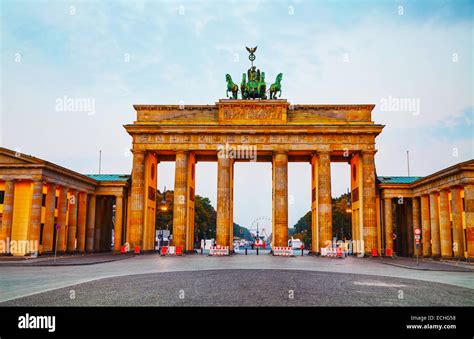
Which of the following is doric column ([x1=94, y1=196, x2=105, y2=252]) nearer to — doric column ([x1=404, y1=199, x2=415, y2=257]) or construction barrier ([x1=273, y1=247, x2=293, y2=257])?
construction barrier ([x1=273, y1=247, x2=293, y2=257])

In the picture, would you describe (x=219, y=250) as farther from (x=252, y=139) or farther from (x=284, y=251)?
(x=252, y=139)

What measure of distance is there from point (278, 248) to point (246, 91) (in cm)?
2132

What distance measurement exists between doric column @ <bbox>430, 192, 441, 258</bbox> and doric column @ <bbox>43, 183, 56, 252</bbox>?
132ft

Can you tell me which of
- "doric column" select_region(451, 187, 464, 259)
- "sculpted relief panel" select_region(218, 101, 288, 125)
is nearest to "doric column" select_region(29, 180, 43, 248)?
"sculpted relief panel" select_region(218, 101, 288, 125)

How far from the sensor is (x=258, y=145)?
197ft

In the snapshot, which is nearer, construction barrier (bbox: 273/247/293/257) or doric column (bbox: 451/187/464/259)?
doric column (bbox: 451/187/464/259)

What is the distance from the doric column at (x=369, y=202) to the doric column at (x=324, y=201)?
14.5 ft

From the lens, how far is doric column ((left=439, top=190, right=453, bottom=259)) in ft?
153

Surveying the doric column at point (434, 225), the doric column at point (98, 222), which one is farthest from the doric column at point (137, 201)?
the doric column at point (434, 225)

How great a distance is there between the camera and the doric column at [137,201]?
5875cm

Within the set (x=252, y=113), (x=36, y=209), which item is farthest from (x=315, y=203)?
(x=36, y=209)

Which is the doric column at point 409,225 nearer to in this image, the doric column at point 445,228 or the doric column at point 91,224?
the doric column at point 445,228

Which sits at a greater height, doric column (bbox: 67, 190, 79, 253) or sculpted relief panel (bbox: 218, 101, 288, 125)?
sculpted relief panel (bbox: 218, 101, 288, 125)
